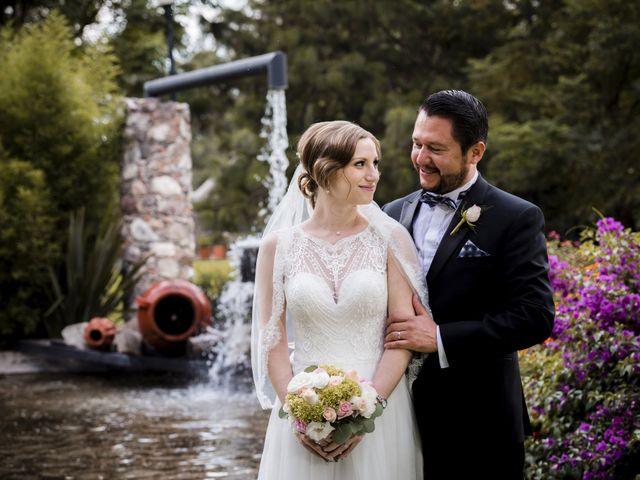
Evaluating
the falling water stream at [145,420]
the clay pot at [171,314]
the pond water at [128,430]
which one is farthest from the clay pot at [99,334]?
the pond water at [128,430]

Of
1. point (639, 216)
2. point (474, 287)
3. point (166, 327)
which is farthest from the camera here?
point (639, 216)

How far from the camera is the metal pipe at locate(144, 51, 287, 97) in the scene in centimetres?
1044

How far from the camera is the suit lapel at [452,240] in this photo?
10.4 ft

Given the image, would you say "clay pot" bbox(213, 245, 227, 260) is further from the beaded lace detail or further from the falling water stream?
the beaded lace detail

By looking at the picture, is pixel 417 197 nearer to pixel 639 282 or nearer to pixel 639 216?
pixel 639 282

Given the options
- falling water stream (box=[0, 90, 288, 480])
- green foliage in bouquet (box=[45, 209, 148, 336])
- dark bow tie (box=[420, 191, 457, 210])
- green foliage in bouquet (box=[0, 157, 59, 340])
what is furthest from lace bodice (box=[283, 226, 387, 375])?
green foliage in bouquet (box=[0, 157, 59, 340])

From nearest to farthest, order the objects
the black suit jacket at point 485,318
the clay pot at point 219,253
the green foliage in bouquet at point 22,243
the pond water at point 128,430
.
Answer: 1. the black suit jacket at point 485,318
2. the pond water at point 128,430
3. the green foliage in bouquet at point 22,243
4. the clay pot at point 219,253

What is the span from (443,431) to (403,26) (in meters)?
17.8

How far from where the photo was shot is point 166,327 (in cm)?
1066

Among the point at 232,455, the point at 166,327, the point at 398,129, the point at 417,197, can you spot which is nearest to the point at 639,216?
the point at 398,129

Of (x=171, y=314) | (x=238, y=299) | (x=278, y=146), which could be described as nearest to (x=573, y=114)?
(x=278, y=146)

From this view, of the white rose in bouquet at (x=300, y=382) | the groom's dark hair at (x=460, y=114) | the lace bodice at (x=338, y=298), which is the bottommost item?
the white rose in bouquet at (x=300, y=382)

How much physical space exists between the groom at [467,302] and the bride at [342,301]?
8cm

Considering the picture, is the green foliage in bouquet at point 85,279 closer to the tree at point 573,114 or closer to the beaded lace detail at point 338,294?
the tree at point 573,114
